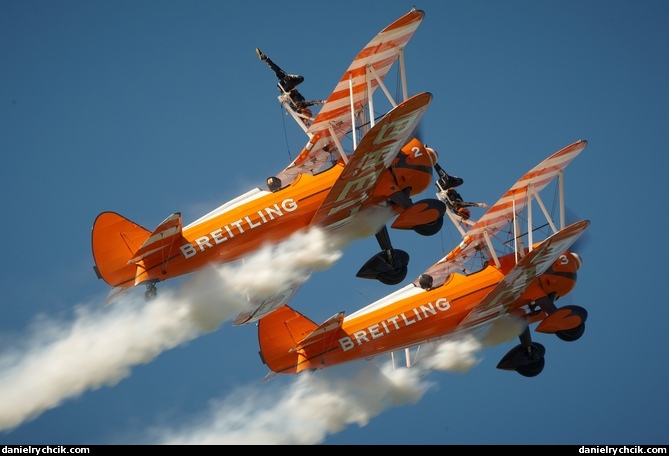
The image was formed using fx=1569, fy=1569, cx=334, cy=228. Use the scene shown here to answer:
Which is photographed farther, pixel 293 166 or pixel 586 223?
pixel 293 166

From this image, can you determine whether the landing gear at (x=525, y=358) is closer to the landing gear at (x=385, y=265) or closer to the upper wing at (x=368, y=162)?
the landing gear at (x=385, y=265)

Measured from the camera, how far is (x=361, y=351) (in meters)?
32.3

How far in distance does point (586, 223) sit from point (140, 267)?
880cm

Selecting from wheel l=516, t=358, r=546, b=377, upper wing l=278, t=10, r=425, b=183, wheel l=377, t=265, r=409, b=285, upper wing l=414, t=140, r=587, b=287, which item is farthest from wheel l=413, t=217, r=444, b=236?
wheel l=516, t=358, r=546, b=377

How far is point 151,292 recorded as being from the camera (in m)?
31.5

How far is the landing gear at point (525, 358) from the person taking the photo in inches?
1326

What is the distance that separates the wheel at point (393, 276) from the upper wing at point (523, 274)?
1.76 meters

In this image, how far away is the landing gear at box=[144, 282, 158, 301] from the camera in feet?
103

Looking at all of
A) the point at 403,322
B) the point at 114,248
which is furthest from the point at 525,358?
the point at 114,248

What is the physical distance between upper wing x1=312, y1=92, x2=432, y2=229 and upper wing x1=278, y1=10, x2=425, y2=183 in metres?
1.35

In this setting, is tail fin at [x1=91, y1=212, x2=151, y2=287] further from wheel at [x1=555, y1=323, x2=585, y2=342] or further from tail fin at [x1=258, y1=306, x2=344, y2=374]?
wheel at [x1=555, y1=323, x2=585, y2=342]

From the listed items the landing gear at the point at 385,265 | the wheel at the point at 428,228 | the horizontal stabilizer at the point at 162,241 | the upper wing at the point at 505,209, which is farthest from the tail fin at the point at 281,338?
the upper wing at the point at 505,209
